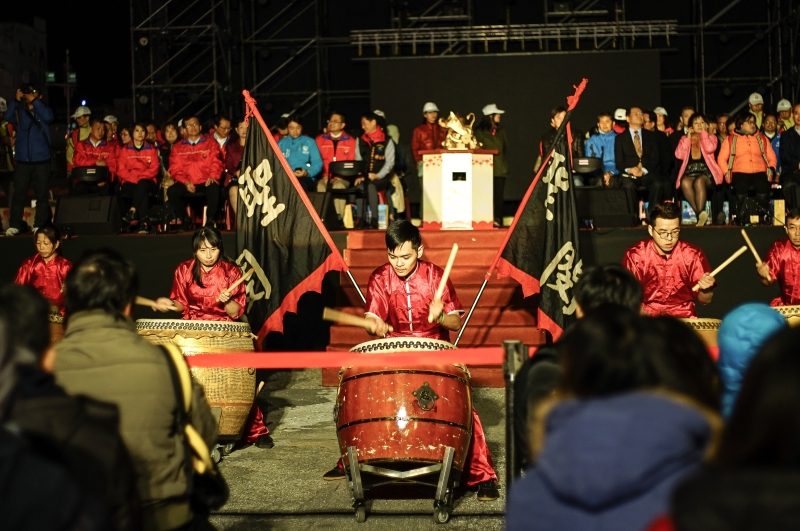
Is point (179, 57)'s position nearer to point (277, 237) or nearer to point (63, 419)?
point (277, 237)

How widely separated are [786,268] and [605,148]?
4650mm

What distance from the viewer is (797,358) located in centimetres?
178

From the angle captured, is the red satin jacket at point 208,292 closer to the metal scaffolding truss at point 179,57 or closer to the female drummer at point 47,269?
the female drummer at point 47,269

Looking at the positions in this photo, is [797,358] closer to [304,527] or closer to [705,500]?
[705,500]

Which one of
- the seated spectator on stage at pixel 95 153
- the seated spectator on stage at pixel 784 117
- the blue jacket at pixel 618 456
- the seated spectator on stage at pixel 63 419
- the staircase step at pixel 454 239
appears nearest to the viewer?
the blue jacket at pixel 618 456

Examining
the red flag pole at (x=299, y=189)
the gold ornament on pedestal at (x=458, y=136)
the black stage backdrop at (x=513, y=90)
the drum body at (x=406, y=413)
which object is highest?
the black stage backdrop at (x=513, y=90)

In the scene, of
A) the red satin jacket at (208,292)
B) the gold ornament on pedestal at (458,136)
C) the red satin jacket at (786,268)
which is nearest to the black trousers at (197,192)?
the gold ornament on pedestal at (458,136)

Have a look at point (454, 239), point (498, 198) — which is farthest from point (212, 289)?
point (498, 198)

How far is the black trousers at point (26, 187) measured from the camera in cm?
1126

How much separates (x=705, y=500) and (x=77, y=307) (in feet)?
6.80

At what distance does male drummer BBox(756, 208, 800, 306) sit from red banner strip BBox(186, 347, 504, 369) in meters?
3.41

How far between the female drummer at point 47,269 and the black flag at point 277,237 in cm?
167

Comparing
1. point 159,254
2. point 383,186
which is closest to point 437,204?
point 383,186

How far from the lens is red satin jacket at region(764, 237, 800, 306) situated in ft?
24.3
